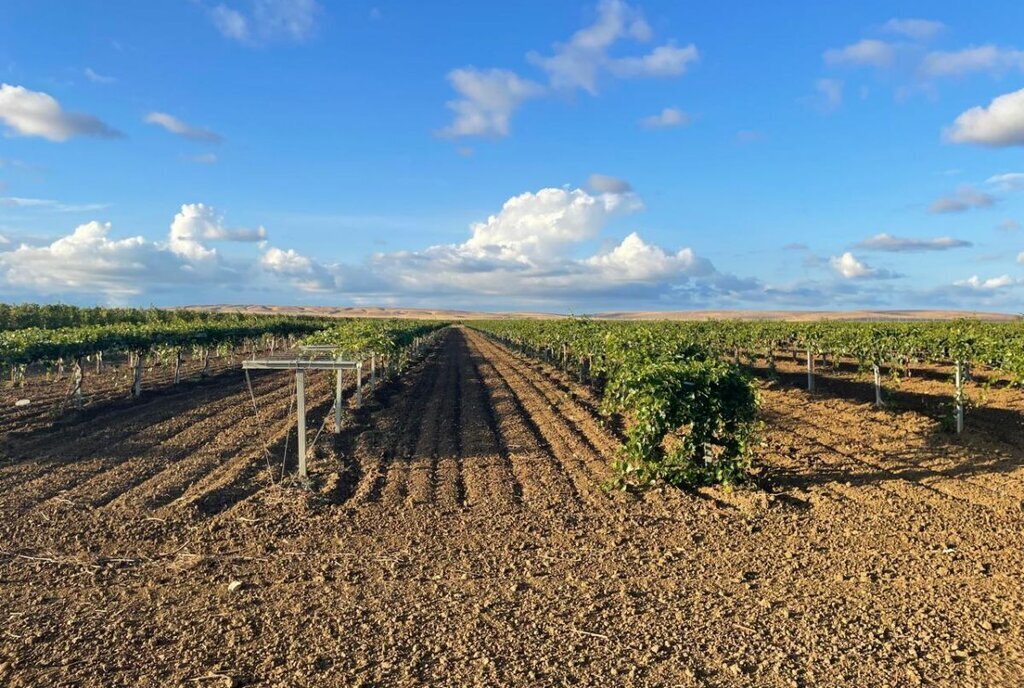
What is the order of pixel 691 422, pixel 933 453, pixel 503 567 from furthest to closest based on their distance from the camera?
1. pixel 933 453
2. pixel 691 422
3. pixel 503 567

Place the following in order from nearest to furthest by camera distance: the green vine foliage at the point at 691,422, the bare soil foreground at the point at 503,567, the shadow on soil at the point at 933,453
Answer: the bare soil foreground at the point at 503,567 → the green vine foliage at the point at 691,422 → the shadow on soil at the point at 933,453

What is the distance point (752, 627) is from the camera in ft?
18.6

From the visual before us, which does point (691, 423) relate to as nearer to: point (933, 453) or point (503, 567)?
point (503, 567)

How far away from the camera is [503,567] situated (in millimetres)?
7160

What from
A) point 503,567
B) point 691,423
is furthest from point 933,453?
point 503,567

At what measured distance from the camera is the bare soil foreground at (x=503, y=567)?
16.8 ft

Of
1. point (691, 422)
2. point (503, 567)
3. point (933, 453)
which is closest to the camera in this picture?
point (503, 567)

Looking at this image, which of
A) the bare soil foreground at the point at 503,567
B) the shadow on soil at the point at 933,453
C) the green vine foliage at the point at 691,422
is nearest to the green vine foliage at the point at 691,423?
the green vine foliage at the point at 691,422

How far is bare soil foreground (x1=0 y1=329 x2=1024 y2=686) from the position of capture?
5.13 meters

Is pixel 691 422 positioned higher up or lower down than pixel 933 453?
higher up

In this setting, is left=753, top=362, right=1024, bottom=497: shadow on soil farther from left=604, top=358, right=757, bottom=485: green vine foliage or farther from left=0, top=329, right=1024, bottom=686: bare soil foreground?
left=604, top=358, right=757, bottom=485: green vine foliage

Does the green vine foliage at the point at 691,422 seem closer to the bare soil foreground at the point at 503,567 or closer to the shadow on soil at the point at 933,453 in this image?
the bare soil foreground at the point at 503,567

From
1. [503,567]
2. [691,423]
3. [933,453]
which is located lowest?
[503,567]

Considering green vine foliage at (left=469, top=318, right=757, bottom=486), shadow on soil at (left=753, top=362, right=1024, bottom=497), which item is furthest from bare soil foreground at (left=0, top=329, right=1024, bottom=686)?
green vine foliage at (left=469, top=318, right=757, bottom=486)
